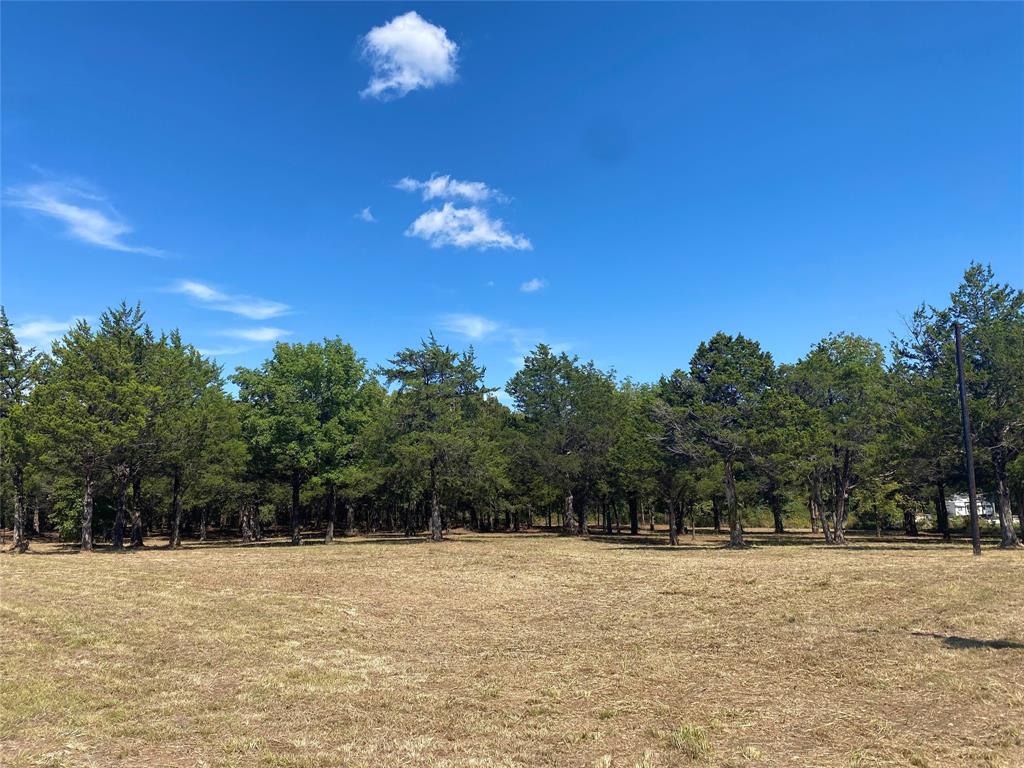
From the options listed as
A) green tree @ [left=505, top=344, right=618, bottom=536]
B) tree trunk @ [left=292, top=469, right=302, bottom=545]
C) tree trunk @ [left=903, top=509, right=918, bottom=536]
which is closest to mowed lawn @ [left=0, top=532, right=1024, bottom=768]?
tree trunk @ [left=292, top=469, right=302, bottom=545]

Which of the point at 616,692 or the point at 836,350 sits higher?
the point at 836,350

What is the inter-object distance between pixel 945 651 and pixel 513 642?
808 cm

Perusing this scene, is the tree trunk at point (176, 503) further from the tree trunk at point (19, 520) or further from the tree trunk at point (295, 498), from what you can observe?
the tree trunk at point (19, 520)

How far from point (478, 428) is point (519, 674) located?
123 ft

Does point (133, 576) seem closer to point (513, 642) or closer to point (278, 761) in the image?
point (513, 642)

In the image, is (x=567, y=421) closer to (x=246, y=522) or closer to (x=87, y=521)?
(x=246, y=522)

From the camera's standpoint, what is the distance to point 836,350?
6212 centimetres

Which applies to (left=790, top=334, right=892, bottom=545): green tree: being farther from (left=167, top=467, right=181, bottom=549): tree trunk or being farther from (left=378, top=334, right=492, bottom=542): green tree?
(left=167, top=467, right=181, bottom=549): tree trunk

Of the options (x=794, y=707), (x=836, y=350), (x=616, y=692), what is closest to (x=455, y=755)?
(x=616, y=692)

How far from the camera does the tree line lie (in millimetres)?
36062

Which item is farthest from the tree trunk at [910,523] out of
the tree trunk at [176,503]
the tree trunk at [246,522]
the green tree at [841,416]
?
the tree trunk at [176,503]

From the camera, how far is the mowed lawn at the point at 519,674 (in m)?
7.35

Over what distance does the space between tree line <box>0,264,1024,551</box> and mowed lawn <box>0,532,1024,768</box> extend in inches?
686

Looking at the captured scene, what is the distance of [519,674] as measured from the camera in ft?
35.5
